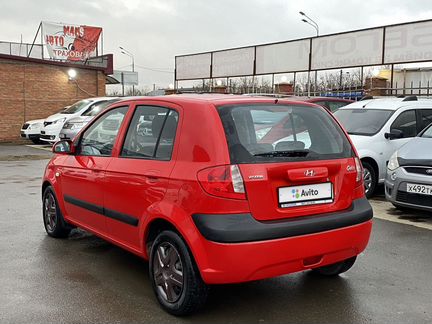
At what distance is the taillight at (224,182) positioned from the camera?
3.20 m

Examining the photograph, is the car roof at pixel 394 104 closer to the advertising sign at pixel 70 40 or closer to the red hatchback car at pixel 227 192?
the red hatchback car at pixel 227 192

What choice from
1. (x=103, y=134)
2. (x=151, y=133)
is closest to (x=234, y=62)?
(x=103, y=134)

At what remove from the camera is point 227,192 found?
320 centimetres

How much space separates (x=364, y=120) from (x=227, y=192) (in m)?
6.29

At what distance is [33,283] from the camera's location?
4.11 m

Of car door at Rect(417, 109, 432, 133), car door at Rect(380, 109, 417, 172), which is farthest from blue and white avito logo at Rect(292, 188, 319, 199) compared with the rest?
car door at Rect(417, 109, 432, 133)

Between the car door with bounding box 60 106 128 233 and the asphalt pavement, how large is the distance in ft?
1.47

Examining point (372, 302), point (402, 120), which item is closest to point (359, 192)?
point (372, 302)

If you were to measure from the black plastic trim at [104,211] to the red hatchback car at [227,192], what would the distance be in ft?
0.04

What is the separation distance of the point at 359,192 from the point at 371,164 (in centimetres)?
461

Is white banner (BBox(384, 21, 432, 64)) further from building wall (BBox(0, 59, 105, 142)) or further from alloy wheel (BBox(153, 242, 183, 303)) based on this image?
alloy wheel (BBox(153, 242, 183, 303))

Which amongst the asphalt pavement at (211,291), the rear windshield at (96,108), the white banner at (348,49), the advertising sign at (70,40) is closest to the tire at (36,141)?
the rear windshield at (96,108)

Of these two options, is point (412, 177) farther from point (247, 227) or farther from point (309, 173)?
point (247, 227)

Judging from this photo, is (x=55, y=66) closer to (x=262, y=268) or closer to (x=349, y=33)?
(x=349, y=33)
